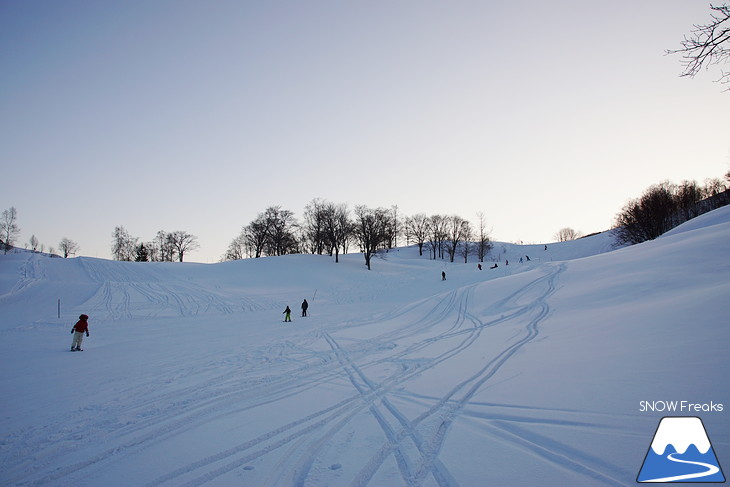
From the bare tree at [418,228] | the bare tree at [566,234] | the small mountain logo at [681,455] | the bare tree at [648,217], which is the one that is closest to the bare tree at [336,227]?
the bare tree at [418,228]

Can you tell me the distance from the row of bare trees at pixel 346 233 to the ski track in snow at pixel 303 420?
39891 mm

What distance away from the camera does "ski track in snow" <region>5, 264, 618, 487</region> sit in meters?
4.13

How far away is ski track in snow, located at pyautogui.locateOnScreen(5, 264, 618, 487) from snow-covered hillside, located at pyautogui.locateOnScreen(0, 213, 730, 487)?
4 centimetres

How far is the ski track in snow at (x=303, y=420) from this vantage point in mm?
4133

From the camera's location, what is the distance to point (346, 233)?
177ft

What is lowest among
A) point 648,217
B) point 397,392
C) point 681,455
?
point 397,392

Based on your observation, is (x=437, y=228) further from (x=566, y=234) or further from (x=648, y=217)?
(x=566, y=234)

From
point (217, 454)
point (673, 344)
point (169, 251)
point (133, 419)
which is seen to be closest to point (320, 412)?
point (217, 454)

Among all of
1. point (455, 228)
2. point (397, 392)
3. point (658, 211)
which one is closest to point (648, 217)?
point (658, 211)

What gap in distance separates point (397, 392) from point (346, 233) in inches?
1877

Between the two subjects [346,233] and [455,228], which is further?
[455,228]

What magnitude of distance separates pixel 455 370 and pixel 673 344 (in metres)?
4.37

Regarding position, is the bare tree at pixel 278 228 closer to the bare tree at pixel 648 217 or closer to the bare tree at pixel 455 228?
the bare tree at pixel 455 228

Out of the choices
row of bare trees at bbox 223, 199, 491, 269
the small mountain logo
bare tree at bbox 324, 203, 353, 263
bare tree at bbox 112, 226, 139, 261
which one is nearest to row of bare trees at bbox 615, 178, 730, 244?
row of bare trees at bbox 223, 199, 491, 269
